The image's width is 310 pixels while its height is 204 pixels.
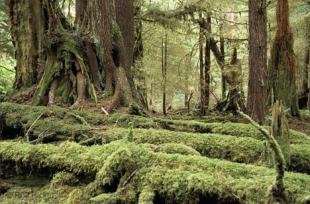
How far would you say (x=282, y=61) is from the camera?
12625mm

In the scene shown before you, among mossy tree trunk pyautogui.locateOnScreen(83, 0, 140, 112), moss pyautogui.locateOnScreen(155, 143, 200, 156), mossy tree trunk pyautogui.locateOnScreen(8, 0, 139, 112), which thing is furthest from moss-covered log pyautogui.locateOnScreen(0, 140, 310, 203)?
mossy tree trunk pyautogui.locateOnScreen(83, 0, 140, 112)

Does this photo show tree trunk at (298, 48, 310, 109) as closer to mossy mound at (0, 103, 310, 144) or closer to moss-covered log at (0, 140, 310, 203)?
mossy mound at (0, 103, 310, 144)

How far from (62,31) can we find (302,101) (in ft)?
60.1

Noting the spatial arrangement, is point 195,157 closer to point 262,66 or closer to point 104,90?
point 104,90

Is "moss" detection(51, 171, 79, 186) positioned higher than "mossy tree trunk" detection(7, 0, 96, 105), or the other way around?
"mossy tree trunk" detection(7, 0, 96, 105)

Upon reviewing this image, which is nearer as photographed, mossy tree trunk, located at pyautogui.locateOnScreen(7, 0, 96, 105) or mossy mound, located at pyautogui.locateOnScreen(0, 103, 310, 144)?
mossy mound, located at pyautogui.locateOnScreen(0, 103, 310, 144)

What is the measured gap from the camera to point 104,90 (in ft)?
28.5

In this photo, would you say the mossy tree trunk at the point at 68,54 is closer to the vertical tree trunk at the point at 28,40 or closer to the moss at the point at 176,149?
the vertical tree trunk at the point at 28,40

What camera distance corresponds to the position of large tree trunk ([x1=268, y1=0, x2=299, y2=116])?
1224cm

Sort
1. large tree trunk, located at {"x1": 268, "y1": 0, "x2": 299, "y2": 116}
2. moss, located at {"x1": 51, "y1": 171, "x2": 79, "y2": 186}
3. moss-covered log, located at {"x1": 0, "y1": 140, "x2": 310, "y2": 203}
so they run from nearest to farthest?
moss-covered log, located at {"x1": 0, "y1": 140, "x2": 310, "y2": 203}, moss, located at {"x1": 51, "y1": 171, "x2": 79, "y2": 186}, large tree trunk, located at {"x1": 268, "y1": 0, "x2": 299, "y2": 116}

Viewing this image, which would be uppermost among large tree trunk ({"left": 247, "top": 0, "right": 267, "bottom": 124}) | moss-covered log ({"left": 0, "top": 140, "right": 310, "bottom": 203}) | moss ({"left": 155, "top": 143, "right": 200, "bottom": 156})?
large tree trunk ({"left": 247, "top": 0, "right": 267, "bottom": 124})

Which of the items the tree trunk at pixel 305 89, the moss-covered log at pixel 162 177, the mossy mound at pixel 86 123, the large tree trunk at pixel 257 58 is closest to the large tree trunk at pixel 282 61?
the large tree trunk at pixel 257 58

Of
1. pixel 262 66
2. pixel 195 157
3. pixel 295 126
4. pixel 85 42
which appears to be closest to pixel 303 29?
pixel 295 126

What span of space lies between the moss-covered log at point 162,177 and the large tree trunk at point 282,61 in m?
8.46
